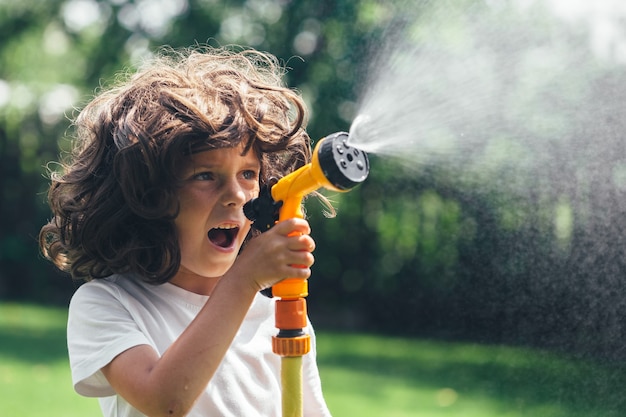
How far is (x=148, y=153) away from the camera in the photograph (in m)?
1.69

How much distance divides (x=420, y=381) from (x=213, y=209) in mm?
3749

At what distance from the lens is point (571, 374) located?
4.33m

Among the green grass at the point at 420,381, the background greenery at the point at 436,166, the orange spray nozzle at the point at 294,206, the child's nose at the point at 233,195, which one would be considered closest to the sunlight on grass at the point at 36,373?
the green grass at the point at 420,381

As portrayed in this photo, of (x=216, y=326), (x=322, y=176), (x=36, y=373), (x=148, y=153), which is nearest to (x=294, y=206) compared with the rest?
(x=322, y=176)

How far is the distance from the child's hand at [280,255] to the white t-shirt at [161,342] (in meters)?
0.28

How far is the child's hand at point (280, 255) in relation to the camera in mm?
1457

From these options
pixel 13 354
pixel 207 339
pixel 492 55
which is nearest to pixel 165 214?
pixel 207 339

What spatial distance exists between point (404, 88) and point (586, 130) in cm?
217

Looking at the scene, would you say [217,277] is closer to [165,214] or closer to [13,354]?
[165,214]

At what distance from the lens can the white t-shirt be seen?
1.61 m

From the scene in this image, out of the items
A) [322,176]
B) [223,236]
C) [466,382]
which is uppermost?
[466,382]

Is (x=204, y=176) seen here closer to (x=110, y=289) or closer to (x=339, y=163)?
(x=110, y=289)

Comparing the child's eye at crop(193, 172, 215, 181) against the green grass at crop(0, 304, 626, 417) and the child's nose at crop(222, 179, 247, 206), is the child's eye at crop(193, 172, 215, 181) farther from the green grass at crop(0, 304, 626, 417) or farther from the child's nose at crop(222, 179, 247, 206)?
the green grass at crop(0, 304, 626, 417)

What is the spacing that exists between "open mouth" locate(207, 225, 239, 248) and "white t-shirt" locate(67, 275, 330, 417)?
0.46 ft
